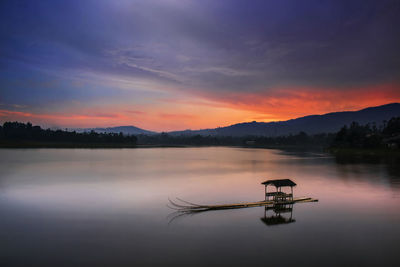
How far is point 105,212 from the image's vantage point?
16.3 metres

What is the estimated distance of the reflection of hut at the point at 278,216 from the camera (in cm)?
1431

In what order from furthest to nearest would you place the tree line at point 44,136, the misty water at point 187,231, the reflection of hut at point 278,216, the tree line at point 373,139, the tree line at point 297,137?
the tree line at point 44,136
the tree line at point 297,137
the tree line at point 373,139
the reflection of hut at point 278,216
the misty water at point 187,231

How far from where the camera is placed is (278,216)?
50.2ft

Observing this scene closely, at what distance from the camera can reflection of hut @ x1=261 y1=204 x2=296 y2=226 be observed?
1431cm

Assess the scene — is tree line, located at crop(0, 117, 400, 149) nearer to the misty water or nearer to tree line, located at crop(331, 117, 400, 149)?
tree line, located at crop(331, 117, 400, 149)

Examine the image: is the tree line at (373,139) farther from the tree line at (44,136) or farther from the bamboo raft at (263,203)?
the tree line at (44,136)

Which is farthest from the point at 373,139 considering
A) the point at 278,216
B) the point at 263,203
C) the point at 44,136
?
the point at 44,136

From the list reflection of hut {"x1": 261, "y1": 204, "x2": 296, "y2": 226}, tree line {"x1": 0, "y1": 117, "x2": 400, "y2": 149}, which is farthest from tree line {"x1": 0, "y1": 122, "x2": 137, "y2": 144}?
reflection of hut {"x1": 261, "y1": 204, "x2": 296, "y2": 226}

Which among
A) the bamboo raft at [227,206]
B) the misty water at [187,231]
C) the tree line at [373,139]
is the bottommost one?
the misty water at [187,231]

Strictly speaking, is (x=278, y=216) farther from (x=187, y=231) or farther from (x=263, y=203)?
(x=187, y=231)

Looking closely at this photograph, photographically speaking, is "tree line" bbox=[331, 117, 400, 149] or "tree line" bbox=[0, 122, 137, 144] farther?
"tree line" bbox=[0, 122, 137, 144]

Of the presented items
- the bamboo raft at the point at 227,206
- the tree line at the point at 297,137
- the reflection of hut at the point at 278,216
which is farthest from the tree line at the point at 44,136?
the reflection of hut at the point at 278,216

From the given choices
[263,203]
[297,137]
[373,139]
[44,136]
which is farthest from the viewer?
[297,137]

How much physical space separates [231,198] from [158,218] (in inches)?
295
